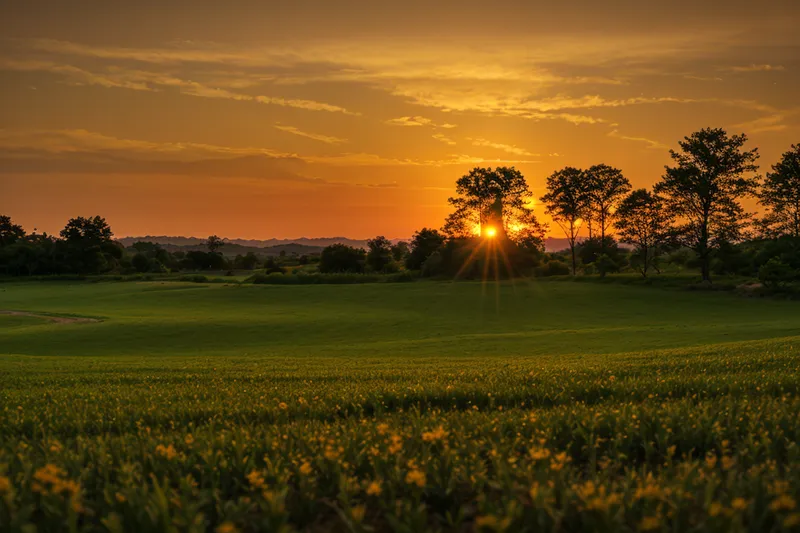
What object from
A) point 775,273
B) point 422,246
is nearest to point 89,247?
point 422,246

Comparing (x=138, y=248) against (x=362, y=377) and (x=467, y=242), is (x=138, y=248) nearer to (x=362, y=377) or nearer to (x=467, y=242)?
(x=467, y=242)

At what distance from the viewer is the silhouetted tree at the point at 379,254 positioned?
94125 millimetres

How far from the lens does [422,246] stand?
9088 cm

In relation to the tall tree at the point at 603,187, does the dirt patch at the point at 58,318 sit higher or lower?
lower

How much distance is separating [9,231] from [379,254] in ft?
377

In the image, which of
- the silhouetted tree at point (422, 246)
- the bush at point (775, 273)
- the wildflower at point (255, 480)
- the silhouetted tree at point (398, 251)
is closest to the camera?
the wildflower at point (255, 480)

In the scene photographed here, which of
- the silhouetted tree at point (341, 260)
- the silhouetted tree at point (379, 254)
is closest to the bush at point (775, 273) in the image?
the silhouetted tree at point (379, 254)

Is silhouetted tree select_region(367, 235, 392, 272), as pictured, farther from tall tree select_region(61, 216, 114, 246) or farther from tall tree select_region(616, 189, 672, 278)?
tall tree select_region(61, 216, 114, 246)

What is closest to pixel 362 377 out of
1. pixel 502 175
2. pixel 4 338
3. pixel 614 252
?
pixel 4 338

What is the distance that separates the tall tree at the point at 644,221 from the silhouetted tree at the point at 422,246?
28.4 metres

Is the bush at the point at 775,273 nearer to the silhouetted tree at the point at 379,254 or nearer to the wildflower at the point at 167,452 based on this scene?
the silhouetted tree at the point at 379,254

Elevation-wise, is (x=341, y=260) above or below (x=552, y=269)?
above

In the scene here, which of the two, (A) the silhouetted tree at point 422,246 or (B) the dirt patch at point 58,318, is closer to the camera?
(B) the dirt patch at point 58,318

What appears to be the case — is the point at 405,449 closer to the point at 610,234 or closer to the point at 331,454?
the point at 331,454
